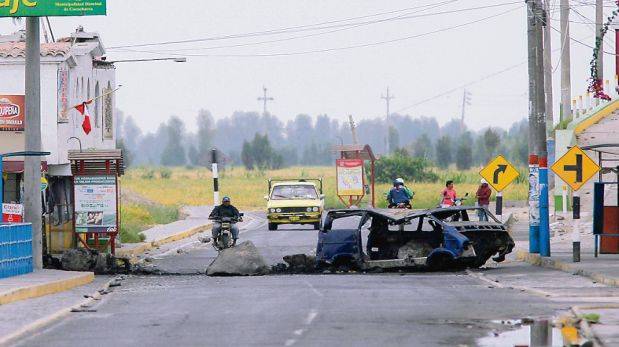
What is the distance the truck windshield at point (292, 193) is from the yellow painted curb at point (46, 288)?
25516 mm

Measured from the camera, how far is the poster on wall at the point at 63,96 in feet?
129

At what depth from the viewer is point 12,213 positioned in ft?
104

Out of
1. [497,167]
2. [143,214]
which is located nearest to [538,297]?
[497,167]

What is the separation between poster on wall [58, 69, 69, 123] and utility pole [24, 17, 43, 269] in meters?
9.51

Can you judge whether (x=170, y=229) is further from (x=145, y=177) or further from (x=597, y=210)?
(x=145, y=177)

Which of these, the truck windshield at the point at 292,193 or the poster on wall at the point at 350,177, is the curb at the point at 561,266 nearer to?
the truck windshield at the point at 292,193

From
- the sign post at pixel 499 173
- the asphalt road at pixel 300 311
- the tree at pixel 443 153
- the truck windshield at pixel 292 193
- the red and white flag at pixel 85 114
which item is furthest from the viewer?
the tree at pixel 443 153

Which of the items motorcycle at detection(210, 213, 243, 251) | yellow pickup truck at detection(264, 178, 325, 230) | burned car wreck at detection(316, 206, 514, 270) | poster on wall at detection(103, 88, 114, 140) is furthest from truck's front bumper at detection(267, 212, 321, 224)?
burned car wreck at detection(316, 206, 514, 270)

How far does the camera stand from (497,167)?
3922cm

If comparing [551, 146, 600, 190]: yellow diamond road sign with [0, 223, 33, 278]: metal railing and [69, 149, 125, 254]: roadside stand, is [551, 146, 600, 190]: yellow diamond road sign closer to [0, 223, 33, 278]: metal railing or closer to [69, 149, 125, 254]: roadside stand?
[69, 149, 125, 254]: roadside stand

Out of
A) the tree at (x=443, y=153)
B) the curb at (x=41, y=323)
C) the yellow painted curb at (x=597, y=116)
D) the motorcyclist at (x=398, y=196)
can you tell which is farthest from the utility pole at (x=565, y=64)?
the tree at (x=443, y=153)

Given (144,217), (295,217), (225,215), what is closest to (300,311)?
(225,215)

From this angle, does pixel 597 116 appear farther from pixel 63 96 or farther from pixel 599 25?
pixel 63 96

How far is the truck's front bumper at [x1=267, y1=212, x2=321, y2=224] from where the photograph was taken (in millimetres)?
53469
